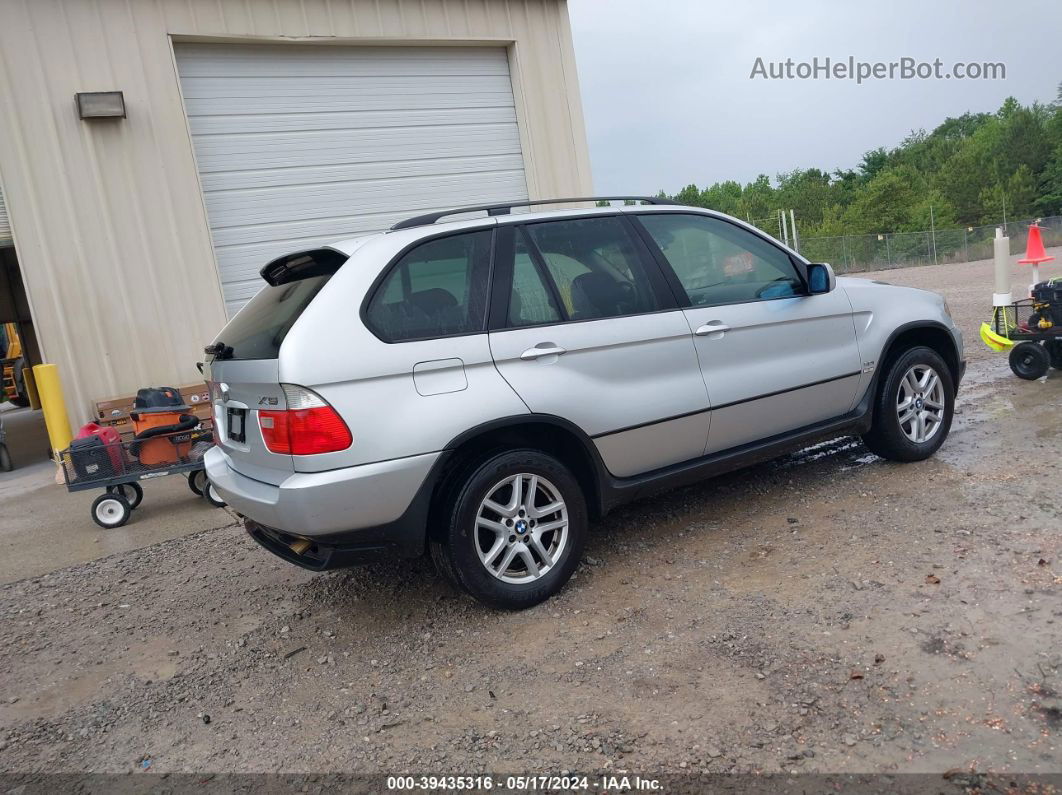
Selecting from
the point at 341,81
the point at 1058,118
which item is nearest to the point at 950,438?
the point at 341,81

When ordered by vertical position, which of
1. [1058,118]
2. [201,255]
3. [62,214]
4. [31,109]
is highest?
[1058,118]

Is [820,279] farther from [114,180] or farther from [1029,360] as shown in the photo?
[114,180]

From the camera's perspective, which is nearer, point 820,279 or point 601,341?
point 601,341

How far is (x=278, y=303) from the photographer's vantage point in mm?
3672

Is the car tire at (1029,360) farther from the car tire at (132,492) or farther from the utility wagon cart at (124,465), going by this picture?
the car tire at (132,492)

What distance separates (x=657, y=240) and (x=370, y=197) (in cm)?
602

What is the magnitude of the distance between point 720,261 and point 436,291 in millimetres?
1749

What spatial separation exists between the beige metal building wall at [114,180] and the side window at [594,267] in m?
5.71

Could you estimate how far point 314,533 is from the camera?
3.21 m

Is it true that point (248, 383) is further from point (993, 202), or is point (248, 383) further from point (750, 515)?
point (993, 202)

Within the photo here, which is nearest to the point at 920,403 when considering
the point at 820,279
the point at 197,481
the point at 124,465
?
the point at 820,279

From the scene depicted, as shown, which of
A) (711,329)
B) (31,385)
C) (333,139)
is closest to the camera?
(711,329)

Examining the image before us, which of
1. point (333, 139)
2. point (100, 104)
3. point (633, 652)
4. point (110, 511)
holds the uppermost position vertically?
point (100, 104)

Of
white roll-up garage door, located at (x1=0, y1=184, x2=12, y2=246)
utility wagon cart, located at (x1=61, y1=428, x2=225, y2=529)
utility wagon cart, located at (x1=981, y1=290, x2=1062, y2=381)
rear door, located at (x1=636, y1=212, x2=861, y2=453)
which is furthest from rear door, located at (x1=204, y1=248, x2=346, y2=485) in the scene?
utility wagon cart, located at (x1=981, y1=290, x2=1062, y2=381)
